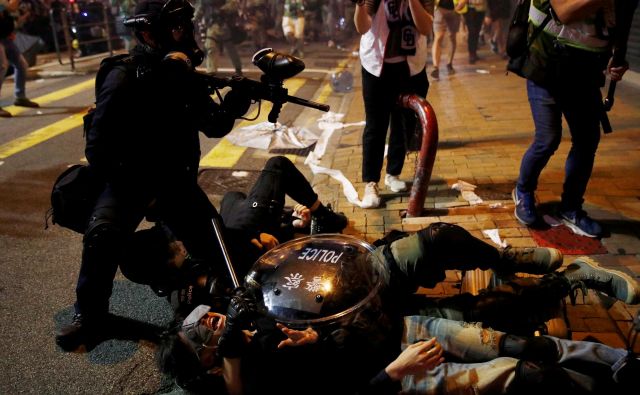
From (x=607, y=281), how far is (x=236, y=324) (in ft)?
5.81

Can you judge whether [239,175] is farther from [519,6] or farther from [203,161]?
[519,6]

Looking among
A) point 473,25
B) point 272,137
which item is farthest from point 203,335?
point 473,25

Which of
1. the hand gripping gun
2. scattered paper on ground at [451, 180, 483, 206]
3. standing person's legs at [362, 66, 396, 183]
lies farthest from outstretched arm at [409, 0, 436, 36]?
the hand gripping gun

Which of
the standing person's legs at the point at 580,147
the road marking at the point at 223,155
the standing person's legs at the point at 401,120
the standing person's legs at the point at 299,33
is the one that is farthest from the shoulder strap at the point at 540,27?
the standing person's legs at the point at 299,33

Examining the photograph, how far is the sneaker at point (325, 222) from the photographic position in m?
3.54

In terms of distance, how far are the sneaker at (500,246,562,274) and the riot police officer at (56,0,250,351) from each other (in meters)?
1.66

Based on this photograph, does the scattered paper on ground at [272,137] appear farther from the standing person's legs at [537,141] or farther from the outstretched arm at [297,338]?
the outstretched arm at [297,338]

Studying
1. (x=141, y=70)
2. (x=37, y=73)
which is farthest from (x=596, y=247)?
(x=37, y=73)

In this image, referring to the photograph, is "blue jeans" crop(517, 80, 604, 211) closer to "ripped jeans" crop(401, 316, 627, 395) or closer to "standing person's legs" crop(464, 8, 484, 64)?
"ripped jeans" crop(401, 316, 627, 395)

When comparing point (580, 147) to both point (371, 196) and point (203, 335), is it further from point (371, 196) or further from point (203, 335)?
point (203, 335)

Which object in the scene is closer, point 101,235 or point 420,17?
point 101,235

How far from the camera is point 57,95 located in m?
8.88

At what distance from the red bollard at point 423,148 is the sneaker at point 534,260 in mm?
1258

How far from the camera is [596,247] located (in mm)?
3227
